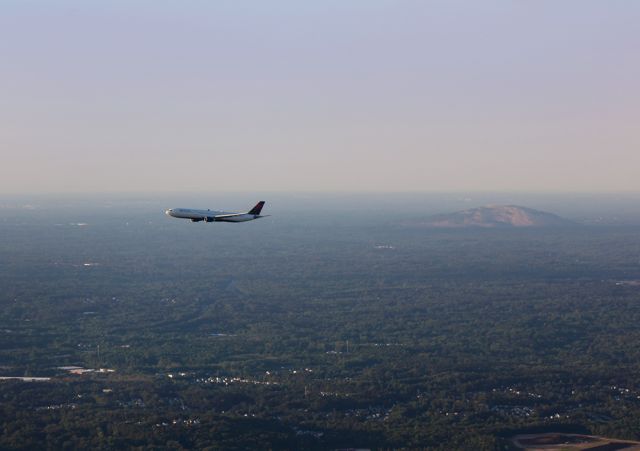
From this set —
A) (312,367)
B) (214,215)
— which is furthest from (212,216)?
(312,367)

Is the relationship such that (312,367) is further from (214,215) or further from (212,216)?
(212,216)

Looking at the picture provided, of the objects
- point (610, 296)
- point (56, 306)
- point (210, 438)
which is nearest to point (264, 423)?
point (210, 438)

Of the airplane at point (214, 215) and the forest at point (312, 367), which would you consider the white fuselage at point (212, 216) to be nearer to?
the airplane at point (214, 215)

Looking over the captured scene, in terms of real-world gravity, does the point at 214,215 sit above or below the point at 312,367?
above

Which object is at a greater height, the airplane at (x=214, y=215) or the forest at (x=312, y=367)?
the airplane at (x=214, y=215)

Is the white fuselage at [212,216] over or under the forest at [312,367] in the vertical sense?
over

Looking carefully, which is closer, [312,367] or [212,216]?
[212,216]

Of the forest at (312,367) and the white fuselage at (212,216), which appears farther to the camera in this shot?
the forest at (312,367)

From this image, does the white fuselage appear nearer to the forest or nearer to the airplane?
the airplane

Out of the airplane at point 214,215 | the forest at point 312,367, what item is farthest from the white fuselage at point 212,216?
the forest at point 312,367

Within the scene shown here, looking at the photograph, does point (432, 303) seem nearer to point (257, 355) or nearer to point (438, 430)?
point (257, 355)

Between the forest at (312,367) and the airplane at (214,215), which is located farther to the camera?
the forest at (312,367)
